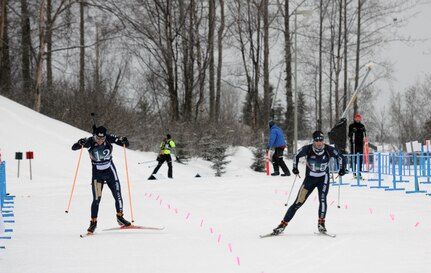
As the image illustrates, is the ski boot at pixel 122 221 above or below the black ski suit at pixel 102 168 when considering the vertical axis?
below

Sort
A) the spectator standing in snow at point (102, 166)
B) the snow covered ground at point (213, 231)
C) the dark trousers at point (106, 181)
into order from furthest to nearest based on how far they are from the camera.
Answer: the dark trousers at point (106, 181), the spectator standing in snow at point (102, 166), the snow covered ground at point (213, 231)

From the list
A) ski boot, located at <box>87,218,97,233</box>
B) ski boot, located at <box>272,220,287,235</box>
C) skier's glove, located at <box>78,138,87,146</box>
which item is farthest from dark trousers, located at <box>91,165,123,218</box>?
ski boot, located at <box>272,220,287,235</box>

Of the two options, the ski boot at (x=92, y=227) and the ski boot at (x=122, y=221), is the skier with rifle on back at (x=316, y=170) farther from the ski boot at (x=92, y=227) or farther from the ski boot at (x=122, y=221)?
the ski boot at (x=92, y=227)

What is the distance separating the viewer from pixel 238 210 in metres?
13.7

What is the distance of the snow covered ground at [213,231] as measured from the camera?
7.75 m

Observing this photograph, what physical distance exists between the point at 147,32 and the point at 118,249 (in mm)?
23607

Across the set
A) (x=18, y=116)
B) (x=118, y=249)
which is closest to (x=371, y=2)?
(x=18, y=116)

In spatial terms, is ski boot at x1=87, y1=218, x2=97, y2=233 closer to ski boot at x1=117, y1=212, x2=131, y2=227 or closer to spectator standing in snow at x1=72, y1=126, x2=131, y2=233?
spectator standing in snow at x1=72, y1=126, x2=131, y2=233

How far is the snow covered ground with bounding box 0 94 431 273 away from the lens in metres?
7.75

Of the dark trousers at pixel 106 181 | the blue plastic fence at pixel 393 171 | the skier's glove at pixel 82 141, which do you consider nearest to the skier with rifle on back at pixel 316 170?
the dark trousers at pixel 106 181

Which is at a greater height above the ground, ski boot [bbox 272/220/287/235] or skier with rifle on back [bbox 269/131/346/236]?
skier with rifle on back [bbox 269/131/346/236]

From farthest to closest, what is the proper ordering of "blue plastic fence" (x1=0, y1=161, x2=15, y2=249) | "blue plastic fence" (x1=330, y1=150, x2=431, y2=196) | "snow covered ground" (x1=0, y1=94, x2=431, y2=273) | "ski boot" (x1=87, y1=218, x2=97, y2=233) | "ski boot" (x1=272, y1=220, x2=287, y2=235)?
"blue plastic fence" (x1=330, y1=150, x2=431, y2=196) → "blue plastic fence" (x1=0, y1=161, x2=15, y2=249) → "ski boot" (x1=87, y1=218, x2=97, y2=233) → "ski boot" (x1=272, y1=220, x2=287, y2=235) → "snow covered ground" (x1=0, y1=94, x2=431, y2=273)

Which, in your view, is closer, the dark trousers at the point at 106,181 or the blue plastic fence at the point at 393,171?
the dark trousers at the point at 106,181

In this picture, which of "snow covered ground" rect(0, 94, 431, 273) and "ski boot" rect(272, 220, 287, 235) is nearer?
"snow covered ground" rect(0, 94, 431, 273)
